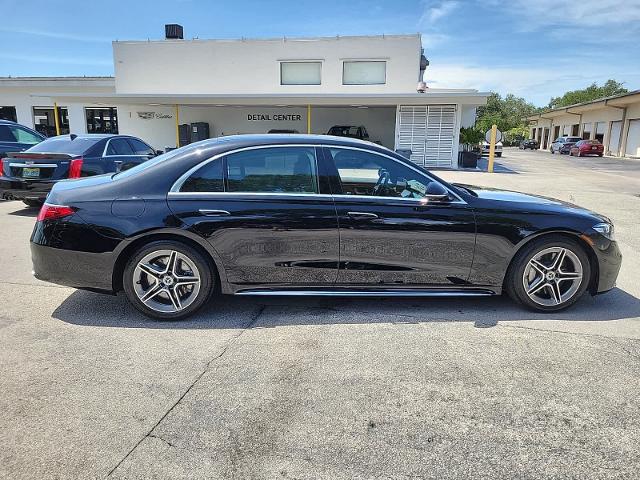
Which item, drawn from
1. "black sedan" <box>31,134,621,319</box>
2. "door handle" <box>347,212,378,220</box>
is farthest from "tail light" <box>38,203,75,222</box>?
"door handle" <box>347,212,378,220</box>

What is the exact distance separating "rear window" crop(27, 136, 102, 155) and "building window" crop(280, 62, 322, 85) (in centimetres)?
1770

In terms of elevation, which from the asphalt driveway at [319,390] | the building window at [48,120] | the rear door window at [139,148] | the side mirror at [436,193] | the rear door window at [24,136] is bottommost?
the asphalt driveway at [319,390]

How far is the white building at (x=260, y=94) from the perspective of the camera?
70.8 feet

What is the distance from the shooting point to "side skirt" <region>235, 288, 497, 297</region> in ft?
13.5

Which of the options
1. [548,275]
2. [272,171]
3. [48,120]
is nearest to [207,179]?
[272,171]

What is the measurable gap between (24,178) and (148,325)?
19.2 feet

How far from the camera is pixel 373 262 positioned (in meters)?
4.05

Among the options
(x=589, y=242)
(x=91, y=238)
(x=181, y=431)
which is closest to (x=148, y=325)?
(x=91, y=238)

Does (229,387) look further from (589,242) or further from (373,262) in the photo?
(589,242)

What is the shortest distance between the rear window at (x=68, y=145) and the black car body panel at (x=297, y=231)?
16.3 feet

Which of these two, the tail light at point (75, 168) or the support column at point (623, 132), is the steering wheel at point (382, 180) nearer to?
the tail light at point (75, 168)

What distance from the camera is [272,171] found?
4.06 metres

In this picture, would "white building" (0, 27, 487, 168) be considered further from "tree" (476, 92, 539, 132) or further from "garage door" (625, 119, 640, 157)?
"tree" (476, 92, 539, 132)

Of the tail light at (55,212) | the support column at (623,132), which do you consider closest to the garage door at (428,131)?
the tail light at (55,212)
